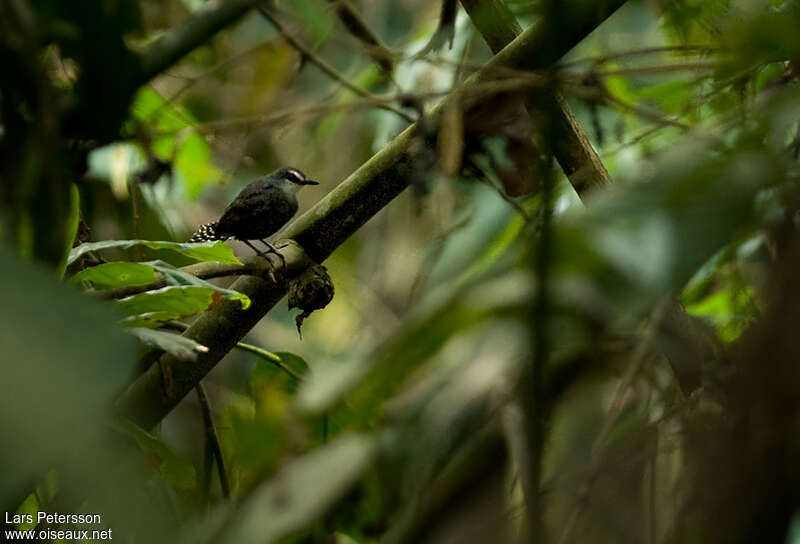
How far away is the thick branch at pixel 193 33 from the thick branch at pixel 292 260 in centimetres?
35

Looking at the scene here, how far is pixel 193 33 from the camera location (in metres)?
0.81

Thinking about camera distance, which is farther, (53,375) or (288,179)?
(288,179)

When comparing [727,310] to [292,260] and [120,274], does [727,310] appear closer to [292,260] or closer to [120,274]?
[292,260]

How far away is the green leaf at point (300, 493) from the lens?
54cm

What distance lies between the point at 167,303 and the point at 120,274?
0.06 meters

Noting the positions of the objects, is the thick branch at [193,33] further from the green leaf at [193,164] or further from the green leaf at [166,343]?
the green leaf at [193,164]

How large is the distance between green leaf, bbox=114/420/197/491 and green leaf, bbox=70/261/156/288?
5.9 inches

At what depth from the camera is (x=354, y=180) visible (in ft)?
4.11

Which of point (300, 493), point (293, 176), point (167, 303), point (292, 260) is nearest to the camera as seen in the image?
point (300, 493)

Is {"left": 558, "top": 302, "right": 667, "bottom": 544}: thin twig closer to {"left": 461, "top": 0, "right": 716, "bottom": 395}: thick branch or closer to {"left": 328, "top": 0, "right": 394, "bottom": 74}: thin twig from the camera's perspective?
{"left": 461, "top": 0, "right": 716, "bottom": 395}: thick branch

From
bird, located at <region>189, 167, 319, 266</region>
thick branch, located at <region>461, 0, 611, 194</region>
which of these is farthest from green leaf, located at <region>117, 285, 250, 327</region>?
bird, located at <region>189, 167, 319, 266</region>

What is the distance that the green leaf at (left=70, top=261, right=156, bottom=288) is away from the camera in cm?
102

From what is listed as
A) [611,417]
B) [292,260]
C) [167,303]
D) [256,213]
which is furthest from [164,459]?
[256,213]

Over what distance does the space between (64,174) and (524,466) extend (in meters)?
0.33
